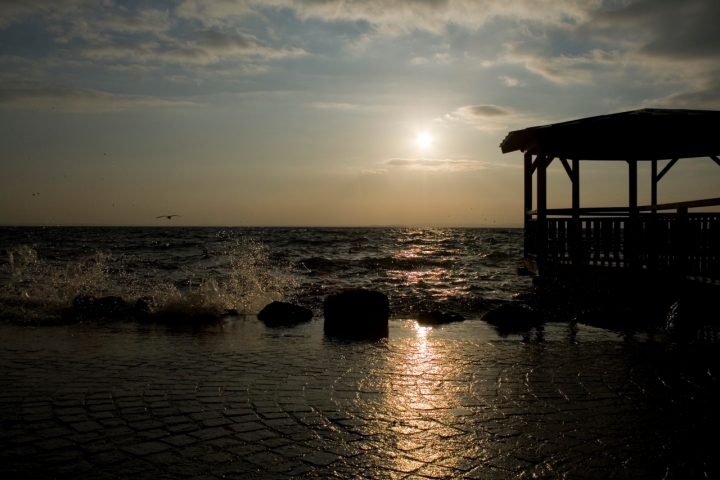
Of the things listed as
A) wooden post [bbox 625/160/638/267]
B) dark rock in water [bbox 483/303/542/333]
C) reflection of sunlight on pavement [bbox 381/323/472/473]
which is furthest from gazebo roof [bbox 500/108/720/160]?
reflection of sunlight on pavement [bbox 381/323/472/473]

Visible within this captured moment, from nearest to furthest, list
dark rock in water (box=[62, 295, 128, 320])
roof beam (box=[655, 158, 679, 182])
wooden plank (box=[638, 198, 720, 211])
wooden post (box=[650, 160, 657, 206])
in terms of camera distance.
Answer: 1. wooden plank (box=[638, 198, 720, 211])
2. dark rock in water (box=[62, 295, 128, 320])
3. roof beam (box=[655, 158, 679, 182])
4. wooden post (box=[650, 160, 657, 206])

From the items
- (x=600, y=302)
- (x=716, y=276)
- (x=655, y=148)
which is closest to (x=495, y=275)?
(x=655, y=148)

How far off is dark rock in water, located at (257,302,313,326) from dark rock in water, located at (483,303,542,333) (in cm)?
368

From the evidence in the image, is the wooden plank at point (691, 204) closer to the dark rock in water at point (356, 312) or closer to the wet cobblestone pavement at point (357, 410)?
the wet cobblestone pavement at point (357, 410)

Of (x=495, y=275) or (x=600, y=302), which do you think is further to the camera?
(x=495, y=275)

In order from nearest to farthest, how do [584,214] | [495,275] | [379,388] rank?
1. [379,388]
2. [584,214]
3. [495,275]

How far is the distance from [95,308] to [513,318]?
8.67 meters

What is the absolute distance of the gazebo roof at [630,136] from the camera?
12430mm

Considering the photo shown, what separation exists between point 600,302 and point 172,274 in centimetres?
1654

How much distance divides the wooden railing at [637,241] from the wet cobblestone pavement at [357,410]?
296 centimetres

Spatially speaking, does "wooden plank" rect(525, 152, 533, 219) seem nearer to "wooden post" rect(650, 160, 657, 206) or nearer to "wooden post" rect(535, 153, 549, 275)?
"wooden post" rect(535, 153, 549, 275)

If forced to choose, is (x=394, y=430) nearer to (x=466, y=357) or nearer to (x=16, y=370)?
(x=466, y=357)

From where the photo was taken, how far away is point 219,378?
21.4 ft

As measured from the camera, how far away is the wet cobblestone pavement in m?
4.03
